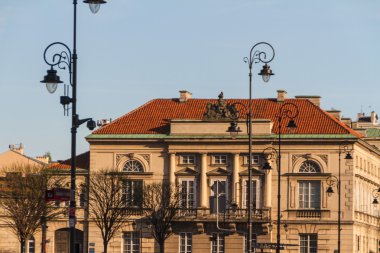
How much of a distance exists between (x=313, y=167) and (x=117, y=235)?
710 inches

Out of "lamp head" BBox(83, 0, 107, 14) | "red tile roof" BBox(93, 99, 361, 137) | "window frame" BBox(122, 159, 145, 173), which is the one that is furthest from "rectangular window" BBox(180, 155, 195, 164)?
"lamp head" BBox(83, 0, 107, 14)

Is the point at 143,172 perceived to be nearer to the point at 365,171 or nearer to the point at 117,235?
the point at 117,235

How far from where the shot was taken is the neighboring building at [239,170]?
128125mm

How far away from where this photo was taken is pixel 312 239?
128500 mm

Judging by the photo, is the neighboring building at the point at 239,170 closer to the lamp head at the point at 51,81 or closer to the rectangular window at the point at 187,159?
the rectangular window at the point at 187,159

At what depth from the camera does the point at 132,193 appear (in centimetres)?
12900

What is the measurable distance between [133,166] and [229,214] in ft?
34.1

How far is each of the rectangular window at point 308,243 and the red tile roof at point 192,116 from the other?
29.1 ft

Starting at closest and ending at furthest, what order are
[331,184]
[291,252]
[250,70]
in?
1. [250,70]
2. [331,184]
3. [291,252]

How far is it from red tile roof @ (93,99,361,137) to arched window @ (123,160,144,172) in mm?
2678

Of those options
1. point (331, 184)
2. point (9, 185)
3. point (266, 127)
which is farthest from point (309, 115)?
point (9, 185)

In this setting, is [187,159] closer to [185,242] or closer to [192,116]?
[192,116]

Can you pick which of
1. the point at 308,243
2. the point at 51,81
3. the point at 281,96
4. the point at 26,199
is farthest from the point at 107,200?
the point at 51,81

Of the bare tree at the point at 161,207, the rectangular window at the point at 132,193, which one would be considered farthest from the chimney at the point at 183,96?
the bare tree at the point at 161,207
